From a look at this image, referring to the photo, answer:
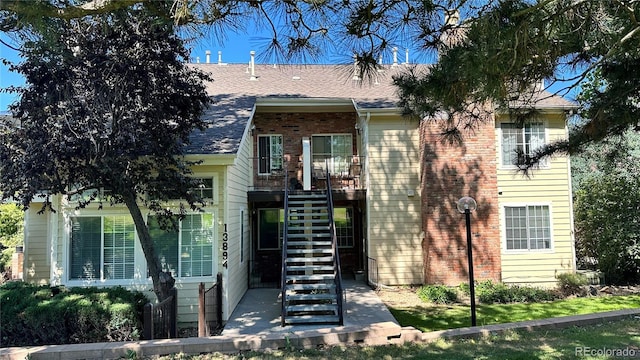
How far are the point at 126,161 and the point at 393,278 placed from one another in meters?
8.10

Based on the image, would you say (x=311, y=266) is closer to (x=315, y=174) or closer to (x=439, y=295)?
(x=439, y=295)

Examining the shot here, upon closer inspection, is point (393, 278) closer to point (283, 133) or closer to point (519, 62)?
point (283, 133)

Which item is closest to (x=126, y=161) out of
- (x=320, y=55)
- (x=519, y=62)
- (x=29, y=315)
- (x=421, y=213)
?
(x=29, y=315)

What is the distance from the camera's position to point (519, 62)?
177 inches

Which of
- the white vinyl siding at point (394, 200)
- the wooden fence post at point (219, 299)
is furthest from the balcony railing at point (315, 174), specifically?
the wooden fence post at point (219, 299)

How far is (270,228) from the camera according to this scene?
13.5 metres

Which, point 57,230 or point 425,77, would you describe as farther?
point 57,230

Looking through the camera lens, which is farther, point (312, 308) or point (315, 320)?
point (312, 308)

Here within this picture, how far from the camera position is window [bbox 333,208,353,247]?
13.8 m

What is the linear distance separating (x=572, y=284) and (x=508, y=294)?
2.26 m

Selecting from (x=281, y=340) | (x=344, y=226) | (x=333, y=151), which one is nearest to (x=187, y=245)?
(x=281, y=340)

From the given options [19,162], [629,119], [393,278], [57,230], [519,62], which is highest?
[519,62]

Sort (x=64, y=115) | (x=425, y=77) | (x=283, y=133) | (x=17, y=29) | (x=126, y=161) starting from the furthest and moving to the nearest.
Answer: (x=283, y=133) < (x=126, y=161) < (x=64, y=115) < (x=425, y=77) < (x=17, y=29)

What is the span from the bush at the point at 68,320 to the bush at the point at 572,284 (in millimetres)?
10490
